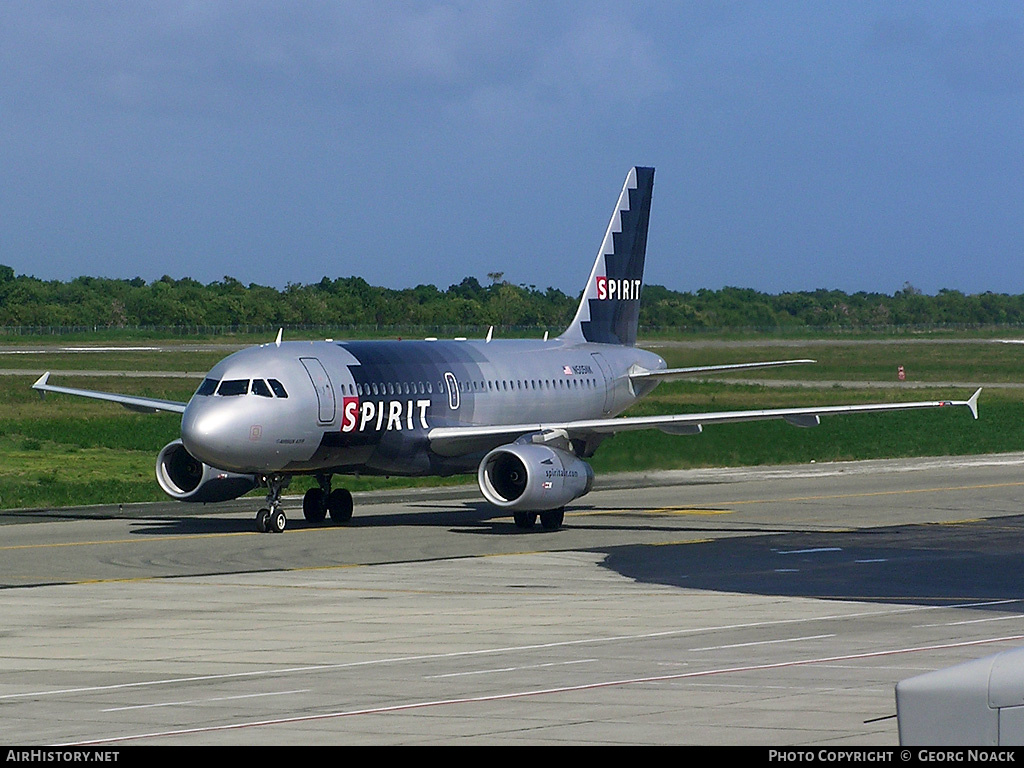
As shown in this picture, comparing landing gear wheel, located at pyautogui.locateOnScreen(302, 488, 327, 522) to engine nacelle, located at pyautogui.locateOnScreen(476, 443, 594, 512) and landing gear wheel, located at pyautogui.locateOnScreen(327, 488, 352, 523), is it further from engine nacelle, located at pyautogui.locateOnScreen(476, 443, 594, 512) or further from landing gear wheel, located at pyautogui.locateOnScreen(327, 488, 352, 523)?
engine nacelle, located at pyautogui.locateOnScreen(476, 443, 594, 512)

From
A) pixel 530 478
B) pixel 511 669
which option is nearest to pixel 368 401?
pixel 530 478

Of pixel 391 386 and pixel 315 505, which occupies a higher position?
pixel 391 386

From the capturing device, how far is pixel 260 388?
1470 inches

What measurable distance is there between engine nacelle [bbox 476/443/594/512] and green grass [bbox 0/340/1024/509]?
8.46 meters

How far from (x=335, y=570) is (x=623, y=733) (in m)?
17.2

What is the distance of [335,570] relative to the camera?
31.8 metres

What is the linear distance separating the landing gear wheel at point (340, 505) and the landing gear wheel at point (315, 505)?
15cm

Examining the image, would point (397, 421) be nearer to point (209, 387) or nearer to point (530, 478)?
point (530, 478)

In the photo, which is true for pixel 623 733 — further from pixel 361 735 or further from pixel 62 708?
pixel 62 708

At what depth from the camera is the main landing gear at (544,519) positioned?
38.9 meters

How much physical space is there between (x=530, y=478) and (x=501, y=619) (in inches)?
501

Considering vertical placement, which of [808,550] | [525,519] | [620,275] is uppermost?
[620,275]

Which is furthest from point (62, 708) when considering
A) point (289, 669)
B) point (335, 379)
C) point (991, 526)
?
point (991, 526)

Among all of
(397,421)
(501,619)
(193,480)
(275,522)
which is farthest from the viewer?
(193,480)
